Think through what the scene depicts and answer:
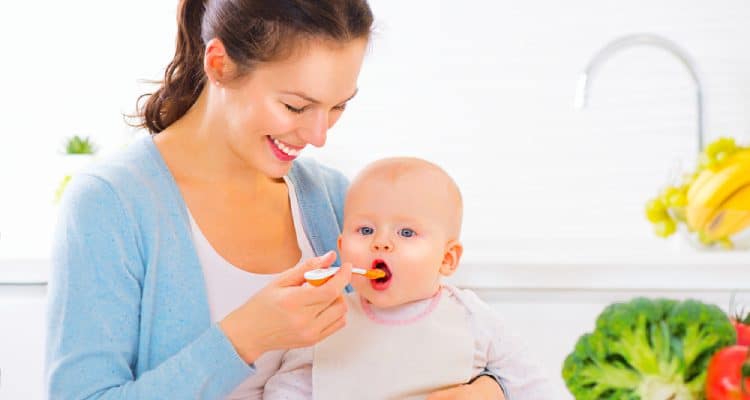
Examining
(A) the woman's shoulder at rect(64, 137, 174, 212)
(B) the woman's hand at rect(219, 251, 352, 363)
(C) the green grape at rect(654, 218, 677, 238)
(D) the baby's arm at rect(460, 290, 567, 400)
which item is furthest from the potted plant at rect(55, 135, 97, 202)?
(C) the green grape at rect(654, 218, 677, 238)

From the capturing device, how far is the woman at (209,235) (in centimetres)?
144

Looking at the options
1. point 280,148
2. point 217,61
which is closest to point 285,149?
point 280,148

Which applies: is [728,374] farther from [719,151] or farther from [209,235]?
[719,151]

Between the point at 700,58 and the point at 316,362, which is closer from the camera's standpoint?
the point at 316,362

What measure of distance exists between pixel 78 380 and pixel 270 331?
12.5 inches

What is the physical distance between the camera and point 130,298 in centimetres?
153

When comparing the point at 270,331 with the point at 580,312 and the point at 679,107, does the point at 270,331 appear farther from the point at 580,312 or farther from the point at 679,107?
the point at 679,107

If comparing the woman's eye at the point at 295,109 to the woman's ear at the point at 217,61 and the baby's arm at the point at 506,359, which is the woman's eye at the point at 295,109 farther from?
the baby's arm at the point at 506,359

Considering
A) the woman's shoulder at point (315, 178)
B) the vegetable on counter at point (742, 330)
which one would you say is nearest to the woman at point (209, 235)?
the woman's shoulder at point (315, 178)

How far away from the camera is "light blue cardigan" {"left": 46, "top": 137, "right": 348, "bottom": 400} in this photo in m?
1.45

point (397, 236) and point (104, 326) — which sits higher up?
point (397, 236)

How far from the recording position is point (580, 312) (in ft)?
7.09

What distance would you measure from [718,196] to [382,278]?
111cm

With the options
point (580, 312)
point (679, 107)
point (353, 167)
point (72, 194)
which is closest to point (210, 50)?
point (72, 194)
